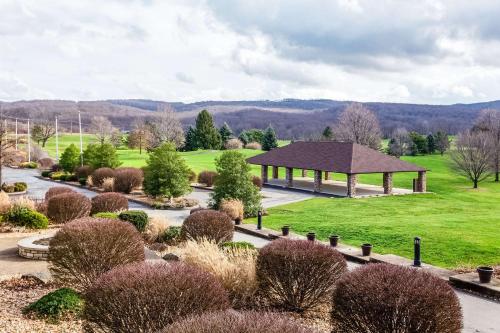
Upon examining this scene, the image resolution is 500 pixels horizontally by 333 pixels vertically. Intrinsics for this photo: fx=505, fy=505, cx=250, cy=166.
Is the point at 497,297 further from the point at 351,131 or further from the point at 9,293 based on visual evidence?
the point at 351,131

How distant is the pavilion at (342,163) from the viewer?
39.9 metres

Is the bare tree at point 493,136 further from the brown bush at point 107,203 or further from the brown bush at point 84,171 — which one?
the brown bush at point 107,203

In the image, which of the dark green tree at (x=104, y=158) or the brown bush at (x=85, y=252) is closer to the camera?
the brown bush at (x=85, y=252)

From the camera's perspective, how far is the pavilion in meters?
39.9

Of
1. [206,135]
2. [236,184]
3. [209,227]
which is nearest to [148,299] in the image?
[209,227]

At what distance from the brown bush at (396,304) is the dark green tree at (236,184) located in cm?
2057

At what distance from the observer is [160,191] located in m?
33.4

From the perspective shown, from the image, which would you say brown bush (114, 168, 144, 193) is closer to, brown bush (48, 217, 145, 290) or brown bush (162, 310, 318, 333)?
brown bush (48, 217, 145, 290)

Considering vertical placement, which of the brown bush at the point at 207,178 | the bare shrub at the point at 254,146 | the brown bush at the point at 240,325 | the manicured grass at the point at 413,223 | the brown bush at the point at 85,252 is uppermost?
the bare shrub at the point at 254,146

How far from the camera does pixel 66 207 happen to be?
2170cm

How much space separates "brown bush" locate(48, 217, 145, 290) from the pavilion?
29101mm

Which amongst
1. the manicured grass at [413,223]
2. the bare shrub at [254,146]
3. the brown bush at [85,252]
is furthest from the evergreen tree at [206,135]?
the brown bush at [85,252]

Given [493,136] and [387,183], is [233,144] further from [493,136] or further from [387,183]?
[387,183]

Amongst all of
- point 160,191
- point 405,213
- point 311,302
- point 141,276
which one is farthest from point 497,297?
point 160,191
